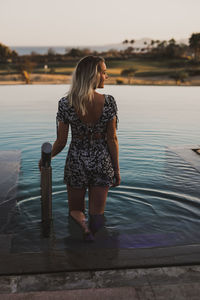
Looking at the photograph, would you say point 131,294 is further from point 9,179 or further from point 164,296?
point 9,179

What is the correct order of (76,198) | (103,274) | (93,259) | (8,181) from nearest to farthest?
(103,274)
(93,259)
(76,198)
(8,181)

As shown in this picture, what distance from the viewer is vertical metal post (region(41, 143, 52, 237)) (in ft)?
11.4

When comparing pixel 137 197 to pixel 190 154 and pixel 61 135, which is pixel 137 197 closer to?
pixel 61 135

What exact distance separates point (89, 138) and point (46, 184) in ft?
1.88

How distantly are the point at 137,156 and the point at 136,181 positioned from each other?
2.01 meters

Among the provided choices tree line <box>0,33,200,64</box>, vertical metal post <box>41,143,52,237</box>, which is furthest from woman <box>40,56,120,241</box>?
tree line <box>0,33,200,64</box>

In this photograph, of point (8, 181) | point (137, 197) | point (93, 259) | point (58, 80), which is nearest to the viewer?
point (93, 259)

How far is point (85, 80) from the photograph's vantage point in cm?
333

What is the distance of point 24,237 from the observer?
12.9 ft

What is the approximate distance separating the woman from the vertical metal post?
198 millimetres

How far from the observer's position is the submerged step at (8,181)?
4.66 metres

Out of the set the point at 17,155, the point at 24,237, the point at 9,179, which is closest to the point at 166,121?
the point at 17,155

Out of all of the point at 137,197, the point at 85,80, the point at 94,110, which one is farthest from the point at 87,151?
the point at 137,197

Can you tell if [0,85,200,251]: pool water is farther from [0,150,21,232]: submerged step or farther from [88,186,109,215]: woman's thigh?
[88,186,109,215]: woman's thigh
